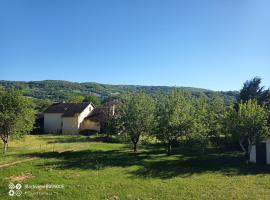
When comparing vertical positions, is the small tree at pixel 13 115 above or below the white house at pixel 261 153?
above

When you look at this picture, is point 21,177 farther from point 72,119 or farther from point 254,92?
point 72,119

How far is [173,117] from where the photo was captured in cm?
3788

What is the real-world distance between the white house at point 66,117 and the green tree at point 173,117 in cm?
3391

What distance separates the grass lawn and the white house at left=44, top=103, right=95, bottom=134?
30.8 m

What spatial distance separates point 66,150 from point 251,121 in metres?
23.1

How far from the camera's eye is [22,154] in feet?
125

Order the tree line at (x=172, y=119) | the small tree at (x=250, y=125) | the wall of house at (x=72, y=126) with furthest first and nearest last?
1. the wall of house at (x=72, y=126)
2. the tree line at (x=172, y=119)
3. the small tree at (x=250, y=125)

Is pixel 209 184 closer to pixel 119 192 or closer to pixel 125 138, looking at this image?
pixel 119 192

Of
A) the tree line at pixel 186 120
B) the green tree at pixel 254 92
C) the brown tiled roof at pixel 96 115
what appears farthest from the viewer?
the brown tiled roof at pixel 96 115

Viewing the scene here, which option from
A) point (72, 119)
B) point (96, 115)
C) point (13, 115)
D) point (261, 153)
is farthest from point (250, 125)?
point (72, 119)

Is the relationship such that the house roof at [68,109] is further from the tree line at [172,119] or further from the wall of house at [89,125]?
the tree line at [172,119]

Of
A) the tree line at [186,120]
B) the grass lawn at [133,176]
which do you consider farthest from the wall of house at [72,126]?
the grass lawn at [133,176]

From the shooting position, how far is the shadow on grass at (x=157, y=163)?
3120 centimetres

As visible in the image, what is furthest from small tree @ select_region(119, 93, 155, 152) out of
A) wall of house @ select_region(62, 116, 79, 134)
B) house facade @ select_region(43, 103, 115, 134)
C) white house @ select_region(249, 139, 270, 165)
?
wall of house @ select_region(62, 116, 79, 134)
